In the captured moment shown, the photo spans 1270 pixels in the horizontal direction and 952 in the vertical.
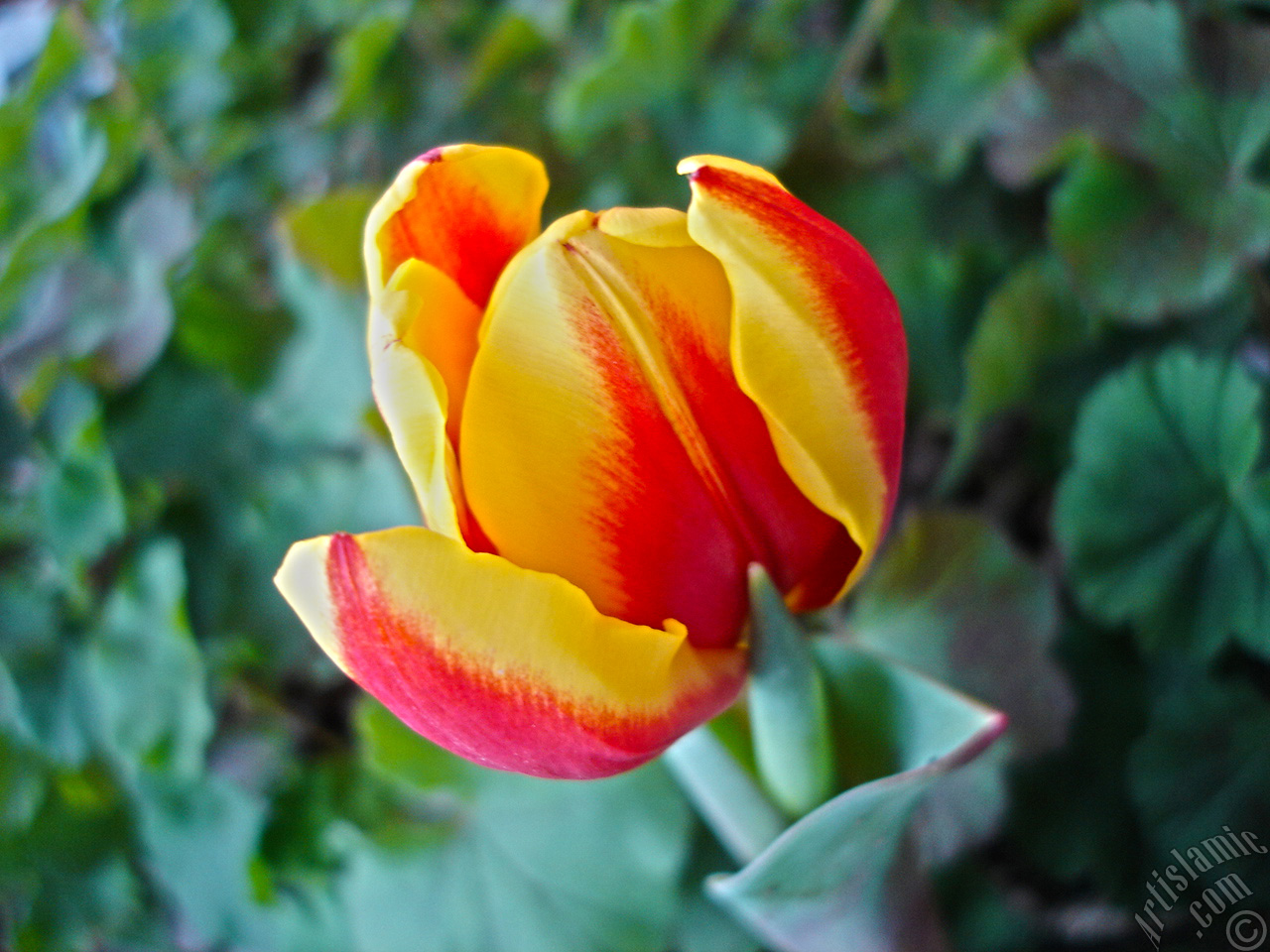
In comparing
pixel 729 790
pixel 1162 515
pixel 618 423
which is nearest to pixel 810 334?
pixel 618 423

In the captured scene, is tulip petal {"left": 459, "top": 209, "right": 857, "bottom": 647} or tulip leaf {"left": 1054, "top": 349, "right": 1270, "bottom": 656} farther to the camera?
tulip leaf {"left": 1054, "top": 349, "right": 1270, "bottom": 656}

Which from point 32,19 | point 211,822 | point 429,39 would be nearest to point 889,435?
point 211,822

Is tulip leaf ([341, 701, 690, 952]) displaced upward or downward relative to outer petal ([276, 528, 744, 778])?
downward

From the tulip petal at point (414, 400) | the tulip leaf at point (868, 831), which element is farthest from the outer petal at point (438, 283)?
the tulip leaf at point (868, 831)

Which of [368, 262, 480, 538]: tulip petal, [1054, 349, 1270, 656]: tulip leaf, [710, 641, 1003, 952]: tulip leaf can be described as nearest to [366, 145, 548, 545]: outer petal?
[368, 262, 480, 538]: tulip petal

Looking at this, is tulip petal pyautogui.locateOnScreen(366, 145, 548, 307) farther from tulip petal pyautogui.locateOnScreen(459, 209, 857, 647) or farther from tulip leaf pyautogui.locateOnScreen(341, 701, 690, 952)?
tulip leaf pyautogui.locateOnScreen(341, 701, 690, 952)

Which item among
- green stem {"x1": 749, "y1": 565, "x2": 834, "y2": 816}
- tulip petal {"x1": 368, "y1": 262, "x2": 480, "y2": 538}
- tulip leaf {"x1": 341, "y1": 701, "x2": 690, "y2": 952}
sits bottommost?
tulip leaf {"x1": 341, "y1": 701, "x2": 690, "y2": 952}

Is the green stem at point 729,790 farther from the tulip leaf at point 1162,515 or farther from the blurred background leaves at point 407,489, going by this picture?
the tulip leaf at point 1162,515

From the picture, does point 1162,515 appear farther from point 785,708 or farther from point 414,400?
point 414,400
